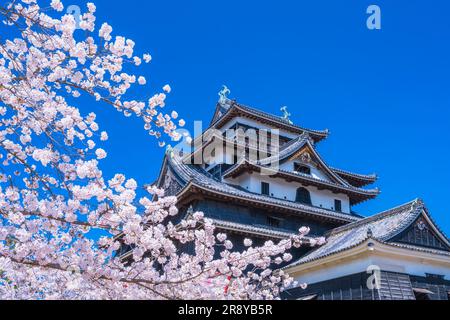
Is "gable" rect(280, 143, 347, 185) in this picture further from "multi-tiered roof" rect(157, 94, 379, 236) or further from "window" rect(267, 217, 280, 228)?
"window" rect(267, 217, 280, 228)

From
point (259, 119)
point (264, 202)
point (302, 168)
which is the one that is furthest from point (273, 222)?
point (259, 119)

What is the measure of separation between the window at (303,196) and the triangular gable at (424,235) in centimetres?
690

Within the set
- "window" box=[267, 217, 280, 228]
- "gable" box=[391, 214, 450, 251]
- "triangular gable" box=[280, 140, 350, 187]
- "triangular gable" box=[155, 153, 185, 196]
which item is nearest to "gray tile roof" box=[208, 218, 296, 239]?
"window" box=[267, 217, 280, 228]

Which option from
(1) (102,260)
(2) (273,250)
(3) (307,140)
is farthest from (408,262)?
(1) (102,260)

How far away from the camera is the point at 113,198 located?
5.24 m

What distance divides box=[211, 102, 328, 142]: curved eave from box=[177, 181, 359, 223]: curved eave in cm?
707

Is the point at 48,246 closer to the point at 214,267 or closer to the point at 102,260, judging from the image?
the point at 102,260

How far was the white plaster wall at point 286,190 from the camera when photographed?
21492mm

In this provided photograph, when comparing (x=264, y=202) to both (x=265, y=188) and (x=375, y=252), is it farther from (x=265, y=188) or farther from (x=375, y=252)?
(x=375, y=252)

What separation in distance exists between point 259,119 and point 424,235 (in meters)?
14.0

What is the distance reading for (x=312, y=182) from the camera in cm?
2272
